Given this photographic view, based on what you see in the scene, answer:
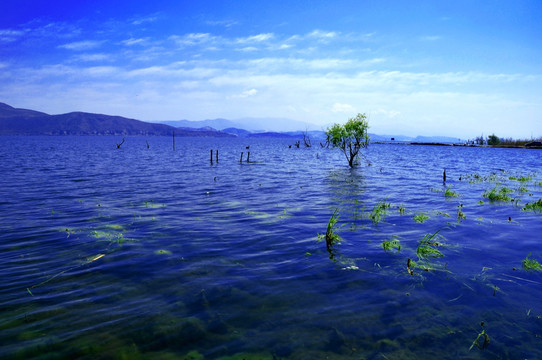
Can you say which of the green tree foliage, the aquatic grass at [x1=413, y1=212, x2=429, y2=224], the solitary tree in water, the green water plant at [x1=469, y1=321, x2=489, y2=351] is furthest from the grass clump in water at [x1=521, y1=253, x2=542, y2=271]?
the green tree foliage

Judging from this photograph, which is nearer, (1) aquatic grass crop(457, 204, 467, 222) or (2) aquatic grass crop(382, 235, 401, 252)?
(2) aquatic grass crop(382, 235, 401, 252)

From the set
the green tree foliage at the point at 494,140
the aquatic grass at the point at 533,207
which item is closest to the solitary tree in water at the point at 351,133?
the aquatic grass at the point at 533,207

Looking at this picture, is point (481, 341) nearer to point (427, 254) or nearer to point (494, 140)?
point (427, 254)

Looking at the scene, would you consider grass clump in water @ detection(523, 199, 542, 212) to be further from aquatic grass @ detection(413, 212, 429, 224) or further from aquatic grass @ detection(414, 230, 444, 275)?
aquatic grass @ detection(414, 230, 444, 275)

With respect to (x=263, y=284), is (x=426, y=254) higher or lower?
higher

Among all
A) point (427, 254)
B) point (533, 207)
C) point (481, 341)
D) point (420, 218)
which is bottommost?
point (481, 341)

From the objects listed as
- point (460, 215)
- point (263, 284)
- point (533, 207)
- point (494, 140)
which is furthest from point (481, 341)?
point (494, 140)

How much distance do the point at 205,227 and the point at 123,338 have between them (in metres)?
9.58

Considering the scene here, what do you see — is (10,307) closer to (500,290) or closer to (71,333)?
(71,333)

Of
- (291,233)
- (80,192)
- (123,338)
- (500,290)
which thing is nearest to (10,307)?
(123,338)

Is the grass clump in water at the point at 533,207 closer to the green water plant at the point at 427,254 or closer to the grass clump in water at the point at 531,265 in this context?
the green water plant at the point at 427,254

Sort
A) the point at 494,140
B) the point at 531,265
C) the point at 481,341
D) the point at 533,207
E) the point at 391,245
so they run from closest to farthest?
the point at 481,341 < the point at 531,265 < the point at 391,245 < the point at 533,207 < the point at 494,140

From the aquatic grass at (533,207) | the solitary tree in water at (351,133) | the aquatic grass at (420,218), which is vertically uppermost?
the solitary tree in water at (351,133)

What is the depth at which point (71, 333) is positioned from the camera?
7.49 metres
